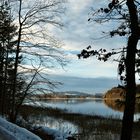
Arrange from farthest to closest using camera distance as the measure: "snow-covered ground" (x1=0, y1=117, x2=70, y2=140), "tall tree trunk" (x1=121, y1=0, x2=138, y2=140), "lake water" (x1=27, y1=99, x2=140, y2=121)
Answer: "lake water" (x1=27, y1=99, x2=140, y2=121) < "tall tree trunk" (x1=121, y1=0, x2=138, y2=140) < "snow-covered ground" (x1=0, y1=117, x2=70, y2=140)

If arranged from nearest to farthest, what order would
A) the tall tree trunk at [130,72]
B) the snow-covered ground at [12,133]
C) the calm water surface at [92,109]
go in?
the snow-covered ground at [12,133] → the tall tree trunk at [130,72] → the calm water surface at [92,109]

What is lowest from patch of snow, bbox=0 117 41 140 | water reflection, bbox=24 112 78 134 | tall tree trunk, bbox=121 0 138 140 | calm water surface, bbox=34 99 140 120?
water reflection, bbox=24 112 78 134

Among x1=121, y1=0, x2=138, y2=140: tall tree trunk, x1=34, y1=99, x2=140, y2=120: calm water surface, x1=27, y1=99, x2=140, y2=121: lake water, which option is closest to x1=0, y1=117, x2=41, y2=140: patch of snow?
x1=121, y1=0, x2=138, y2=140: tall tree trunk

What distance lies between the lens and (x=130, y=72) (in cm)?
1201

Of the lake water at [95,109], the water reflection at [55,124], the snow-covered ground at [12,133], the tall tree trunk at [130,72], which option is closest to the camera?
the snow-covered ground at [12,133]

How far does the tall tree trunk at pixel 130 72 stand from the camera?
12.0 m

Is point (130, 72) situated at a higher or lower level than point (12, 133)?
higher

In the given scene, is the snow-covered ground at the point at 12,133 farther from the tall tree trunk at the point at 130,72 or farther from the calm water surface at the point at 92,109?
the calm water surface at the point at 92,109

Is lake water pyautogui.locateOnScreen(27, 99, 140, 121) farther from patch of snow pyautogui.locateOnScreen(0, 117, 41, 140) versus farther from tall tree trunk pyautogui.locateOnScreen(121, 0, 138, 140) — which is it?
patch of snow pyautogui.locateOnScreen(0, 117, 41, 140)

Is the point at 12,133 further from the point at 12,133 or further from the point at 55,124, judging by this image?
the point at 55,124

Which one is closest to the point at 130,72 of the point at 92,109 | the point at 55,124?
the point at 55,124

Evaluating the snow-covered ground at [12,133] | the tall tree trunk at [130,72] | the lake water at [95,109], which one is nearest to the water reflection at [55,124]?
the lake water at [95,109]

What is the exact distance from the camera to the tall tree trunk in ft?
39.3

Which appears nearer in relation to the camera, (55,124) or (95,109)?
(55,124)
